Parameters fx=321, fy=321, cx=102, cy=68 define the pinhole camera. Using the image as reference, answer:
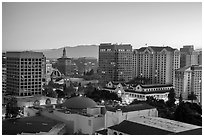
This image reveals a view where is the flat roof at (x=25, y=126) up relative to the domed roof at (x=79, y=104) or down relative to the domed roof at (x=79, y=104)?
down

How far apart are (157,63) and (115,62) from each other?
2528 mm

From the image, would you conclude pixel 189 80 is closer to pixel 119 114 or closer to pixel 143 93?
pixel 143 93

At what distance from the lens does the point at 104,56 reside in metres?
13.8

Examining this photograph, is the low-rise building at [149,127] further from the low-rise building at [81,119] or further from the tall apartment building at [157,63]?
the tall apartment building at [157,63]

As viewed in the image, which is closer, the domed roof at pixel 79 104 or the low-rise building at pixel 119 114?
the low-rise building at pixel 119 114

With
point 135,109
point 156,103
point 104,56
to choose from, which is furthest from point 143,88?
point 104,56

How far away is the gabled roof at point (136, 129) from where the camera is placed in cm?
317

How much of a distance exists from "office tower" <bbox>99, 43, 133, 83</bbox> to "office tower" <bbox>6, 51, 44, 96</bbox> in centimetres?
393

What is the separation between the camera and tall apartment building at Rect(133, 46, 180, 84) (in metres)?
11.0

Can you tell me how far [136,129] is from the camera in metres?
3.34

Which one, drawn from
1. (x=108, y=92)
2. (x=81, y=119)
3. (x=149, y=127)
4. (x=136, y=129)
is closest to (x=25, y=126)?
(x=81, y=119)

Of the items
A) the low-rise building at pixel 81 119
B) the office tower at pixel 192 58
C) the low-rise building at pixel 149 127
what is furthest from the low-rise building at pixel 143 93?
the low-rise building at pixel 149 127

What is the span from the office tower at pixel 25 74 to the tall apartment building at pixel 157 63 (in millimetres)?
4062

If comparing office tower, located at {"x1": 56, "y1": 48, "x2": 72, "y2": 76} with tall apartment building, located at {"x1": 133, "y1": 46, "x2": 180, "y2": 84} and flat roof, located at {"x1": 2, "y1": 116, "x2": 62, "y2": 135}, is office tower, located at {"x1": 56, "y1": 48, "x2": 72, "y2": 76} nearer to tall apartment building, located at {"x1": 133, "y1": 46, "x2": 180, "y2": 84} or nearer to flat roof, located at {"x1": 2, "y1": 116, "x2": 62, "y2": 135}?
tall apartment building, located at {"x1": 133, "y1": 46, "x2": 180, "y2": 84}
